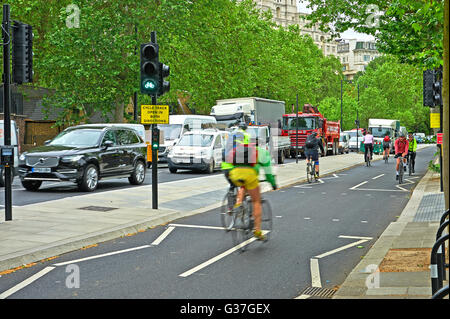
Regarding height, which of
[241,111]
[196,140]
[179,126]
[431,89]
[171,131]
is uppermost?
[241,111]

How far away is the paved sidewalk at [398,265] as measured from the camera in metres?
5.80

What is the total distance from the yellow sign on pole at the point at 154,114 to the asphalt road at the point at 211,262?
6.99 ft

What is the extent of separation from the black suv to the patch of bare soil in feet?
33.0

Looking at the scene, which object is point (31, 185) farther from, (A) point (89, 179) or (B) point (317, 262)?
(B) point (317, 262)

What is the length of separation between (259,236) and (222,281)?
207 centimetres

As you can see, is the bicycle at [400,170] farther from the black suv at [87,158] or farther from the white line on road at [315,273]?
the white line on road at [315,273]

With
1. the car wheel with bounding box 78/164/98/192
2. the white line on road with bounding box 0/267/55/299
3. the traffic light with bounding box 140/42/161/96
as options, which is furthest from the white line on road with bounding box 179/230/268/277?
the car wheel with bounding box 78/164/98/192

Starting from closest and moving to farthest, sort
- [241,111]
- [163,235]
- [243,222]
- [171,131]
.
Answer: [243,222], [163,235], [171,131], [241,111]

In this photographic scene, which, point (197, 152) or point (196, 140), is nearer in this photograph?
point (197, 152)

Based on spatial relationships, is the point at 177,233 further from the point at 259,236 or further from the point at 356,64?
the point at 356,64

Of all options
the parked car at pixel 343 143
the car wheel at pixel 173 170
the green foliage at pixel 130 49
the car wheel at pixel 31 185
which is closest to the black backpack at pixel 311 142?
the car wheel at pixel 173 170

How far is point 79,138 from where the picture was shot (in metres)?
17.2

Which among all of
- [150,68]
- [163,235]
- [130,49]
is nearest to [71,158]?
[150,68]

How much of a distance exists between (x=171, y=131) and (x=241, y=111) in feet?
19.7
